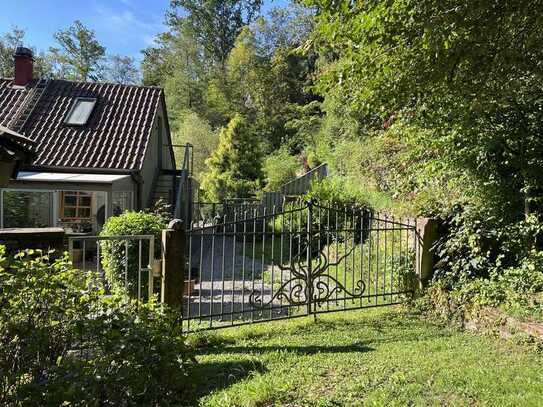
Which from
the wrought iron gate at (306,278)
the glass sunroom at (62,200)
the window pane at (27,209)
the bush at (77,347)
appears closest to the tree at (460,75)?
the wrought iron gate at (306,278)

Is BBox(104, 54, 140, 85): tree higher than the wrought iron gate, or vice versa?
BBox(104, 54, 140, 85): tree

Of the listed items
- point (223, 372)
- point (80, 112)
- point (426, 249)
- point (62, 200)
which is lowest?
point (223, 372)

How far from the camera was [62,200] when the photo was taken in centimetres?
1048

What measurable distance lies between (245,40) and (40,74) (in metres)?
15.8

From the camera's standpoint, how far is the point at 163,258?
4707mm

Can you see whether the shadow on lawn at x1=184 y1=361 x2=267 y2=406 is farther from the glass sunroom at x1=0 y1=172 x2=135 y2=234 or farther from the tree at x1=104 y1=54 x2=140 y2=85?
the tree at x1=104 y1=54 x2=140 y2=85

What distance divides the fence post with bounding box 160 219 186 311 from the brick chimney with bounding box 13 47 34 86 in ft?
40.9

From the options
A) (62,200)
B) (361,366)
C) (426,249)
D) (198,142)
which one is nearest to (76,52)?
(198,142)

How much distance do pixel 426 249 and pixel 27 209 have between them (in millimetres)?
9434

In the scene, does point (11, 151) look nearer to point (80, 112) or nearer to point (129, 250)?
point (129, 250)

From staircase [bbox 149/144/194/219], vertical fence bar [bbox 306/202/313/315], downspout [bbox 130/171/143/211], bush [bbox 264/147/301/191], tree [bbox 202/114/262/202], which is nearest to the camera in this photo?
vertical fence bar [bbox 306/202/313/315]

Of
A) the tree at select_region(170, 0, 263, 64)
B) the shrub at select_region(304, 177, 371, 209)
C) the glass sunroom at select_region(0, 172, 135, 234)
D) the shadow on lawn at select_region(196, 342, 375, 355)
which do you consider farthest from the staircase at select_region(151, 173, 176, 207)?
the tree at select_region(170, 0, 263, 64)

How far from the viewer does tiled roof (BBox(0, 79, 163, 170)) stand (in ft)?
37.1

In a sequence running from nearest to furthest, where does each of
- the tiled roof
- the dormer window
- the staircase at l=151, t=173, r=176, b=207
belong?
the tiled roof < the dormer window < the staircase at l=151, t=173, r=176, b=207
